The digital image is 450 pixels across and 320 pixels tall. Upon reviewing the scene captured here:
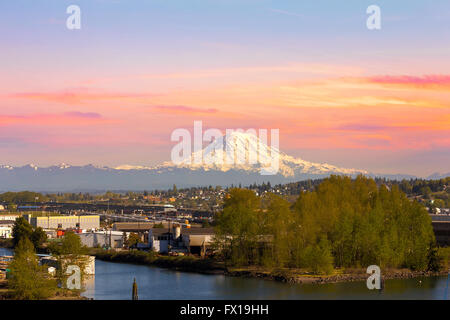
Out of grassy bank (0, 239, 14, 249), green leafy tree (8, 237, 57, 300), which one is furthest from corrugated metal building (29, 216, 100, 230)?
→ green leafy tree (8, 237, 57, 300)

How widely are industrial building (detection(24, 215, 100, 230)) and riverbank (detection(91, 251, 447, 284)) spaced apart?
23.8 meters

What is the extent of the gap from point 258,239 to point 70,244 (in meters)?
7.90

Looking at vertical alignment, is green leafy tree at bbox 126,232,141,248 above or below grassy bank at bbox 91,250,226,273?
above

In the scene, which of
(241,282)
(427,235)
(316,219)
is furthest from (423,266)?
(241,282)

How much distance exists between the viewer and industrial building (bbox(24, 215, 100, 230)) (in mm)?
60188

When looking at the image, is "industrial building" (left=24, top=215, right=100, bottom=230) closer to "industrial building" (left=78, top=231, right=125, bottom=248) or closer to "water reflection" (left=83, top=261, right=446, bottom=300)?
"industrial building" (left=78, top=231, right=125, bottom=248)

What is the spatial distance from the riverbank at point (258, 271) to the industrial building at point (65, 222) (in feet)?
78.0

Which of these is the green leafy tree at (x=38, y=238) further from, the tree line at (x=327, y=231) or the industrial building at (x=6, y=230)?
the tree line at (x=327, y=231)

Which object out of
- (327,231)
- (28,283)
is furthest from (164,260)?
(28,283)

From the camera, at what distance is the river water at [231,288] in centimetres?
2455

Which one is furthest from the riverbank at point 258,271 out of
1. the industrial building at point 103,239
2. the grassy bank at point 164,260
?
the industrial building at point 103,239
